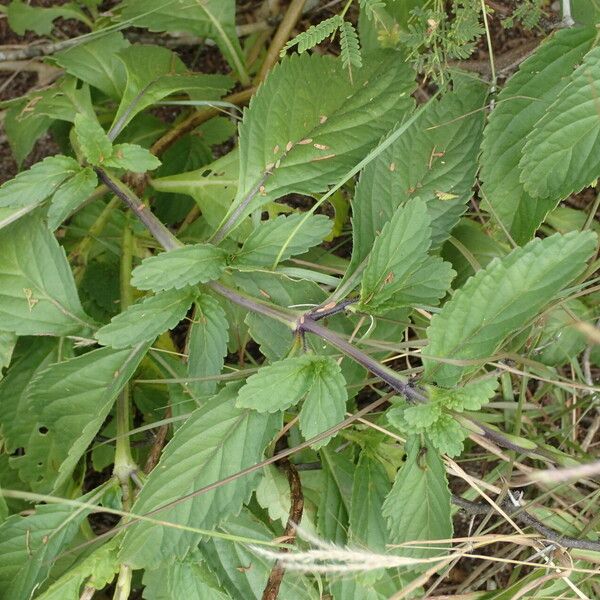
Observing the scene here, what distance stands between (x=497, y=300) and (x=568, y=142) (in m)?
0.40

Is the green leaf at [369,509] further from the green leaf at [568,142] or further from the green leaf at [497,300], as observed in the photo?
the green leaf at [568,142]

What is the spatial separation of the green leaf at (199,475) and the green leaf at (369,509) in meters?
0.26

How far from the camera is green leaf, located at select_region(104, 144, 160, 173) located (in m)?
1.50

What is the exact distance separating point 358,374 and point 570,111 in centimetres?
68

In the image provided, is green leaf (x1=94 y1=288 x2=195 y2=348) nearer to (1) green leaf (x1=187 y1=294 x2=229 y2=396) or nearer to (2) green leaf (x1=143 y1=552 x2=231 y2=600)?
(1) green leaf (x1=187 y1=294 x2=229 y2=396)

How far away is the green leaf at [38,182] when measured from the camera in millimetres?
1491

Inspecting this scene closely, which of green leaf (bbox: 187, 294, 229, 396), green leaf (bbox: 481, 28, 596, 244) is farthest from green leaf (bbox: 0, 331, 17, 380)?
green leaf (bbox: 481, 28, 596, 244)

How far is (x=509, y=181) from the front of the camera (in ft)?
5.17

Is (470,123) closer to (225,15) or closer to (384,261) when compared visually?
(384,261)

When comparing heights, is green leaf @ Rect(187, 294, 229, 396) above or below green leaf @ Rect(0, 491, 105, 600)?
above

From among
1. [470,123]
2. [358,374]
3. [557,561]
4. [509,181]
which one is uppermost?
[470,123]

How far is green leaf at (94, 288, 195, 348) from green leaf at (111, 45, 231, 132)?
0.47 metres

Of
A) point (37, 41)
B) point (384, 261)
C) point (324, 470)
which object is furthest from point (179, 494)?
point (37, 41)

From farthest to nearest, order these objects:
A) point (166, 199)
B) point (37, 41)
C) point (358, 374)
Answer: point (37, 41)
point (166, 199)
point (358, 374)
